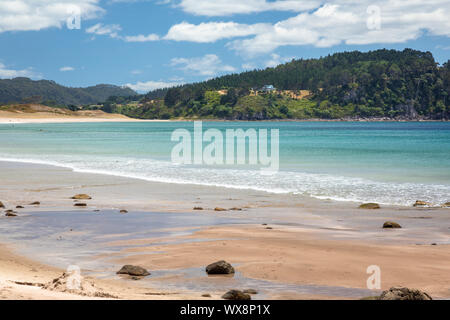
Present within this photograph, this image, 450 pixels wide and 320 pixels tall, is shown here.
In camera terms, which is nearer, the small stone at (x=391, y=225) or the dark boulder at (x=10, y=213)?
the small stone at (x=391, y=225)

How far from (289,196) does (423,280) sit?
1150cm

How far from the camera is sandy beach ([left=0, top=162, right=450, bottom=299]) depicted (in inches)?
314

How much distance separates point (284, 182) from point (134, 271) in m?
16.1

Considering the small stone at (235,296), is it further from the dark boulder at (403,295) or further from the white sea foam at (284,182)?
the white sea foam at (284,182)

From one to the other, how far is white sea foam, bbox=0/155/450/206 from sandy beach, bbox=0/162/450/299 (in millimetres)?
2018

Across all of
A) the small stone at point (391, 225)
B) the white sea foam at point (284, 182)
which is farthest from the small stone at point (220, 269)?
the white sea foam at point (284, 182)

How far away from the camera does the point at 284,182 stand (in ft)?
79.4

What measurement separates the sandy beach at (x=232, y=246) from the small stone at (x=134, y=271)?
0.20 metres

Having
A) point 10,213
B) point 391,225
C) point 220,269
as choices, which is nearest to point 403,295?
point 220,269

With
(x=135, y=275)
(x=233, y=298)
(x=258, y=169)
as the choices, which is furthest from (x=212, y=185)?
(x=233, y=298)

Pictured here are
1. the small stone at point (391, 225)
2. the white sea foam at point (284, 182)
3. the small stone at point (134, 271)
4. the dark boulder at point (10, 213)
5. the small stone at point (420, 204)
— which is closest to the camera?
the small stone at point (134, 271)

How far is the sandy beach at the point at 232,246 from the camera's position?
7.99 m
